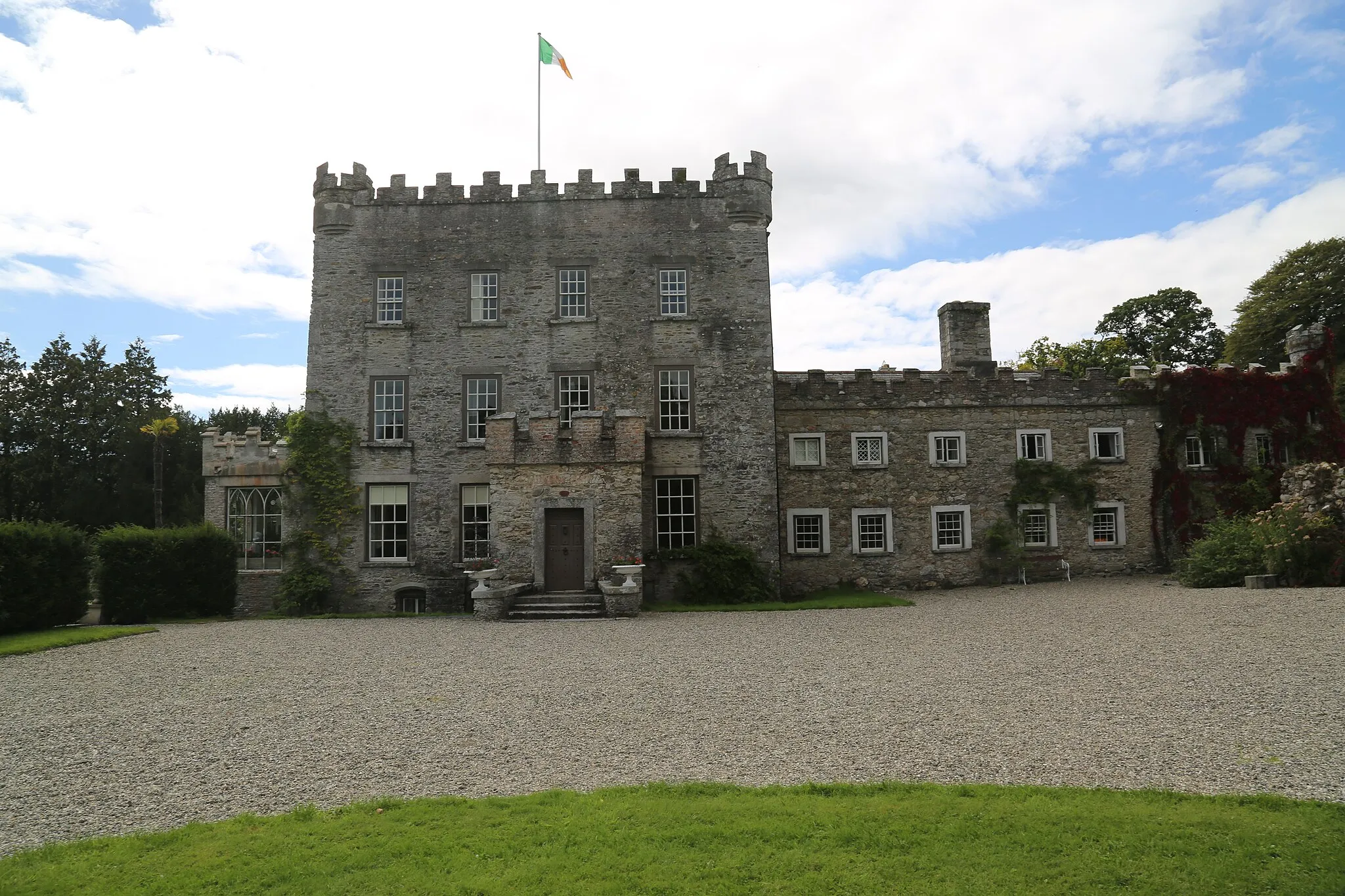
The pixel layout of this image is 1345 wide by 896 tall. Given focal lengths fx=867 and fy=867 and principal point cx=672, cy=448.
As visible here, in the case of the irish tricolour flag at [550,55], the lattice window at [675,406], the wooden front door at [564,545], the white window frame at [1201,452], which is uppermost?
the irish tricolour flag at [550,55]

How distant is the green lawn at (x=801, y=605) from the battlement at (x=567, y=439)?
382 cm

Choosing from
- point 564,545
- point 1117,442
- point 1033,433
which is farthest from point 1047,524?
point 564,545

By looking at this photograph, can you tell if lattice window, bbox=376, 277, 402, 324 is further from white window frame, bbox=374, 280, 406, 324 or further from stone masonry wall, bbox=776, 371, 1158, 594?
stone masonry wall, bbox=776, 371, 1158, 594

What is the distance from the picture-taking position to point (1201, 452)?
25812 mm

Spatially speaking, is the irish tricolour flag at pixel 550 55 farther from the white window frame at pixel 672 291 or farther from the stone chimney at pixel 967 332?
the stone chimney at pixel 967 332

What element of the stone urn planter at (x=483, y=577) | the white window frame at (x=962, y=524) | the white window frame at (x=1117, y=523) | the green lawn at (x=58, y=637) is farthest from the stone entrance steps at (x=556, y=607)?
the white window frame at (x=1117, y=523)

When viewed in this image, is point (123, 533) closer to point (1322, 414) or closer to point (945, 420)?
point (945, 420)

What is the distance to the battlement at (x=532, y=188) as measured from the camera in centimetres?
2356

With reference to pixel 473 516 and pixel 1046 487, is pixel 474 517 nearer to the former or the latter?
pixel 473 516

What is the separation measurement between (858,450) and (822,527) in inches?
97.3

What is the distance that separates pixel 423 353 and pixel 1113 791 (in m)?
20.5

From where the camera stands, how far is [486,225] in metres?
23.7

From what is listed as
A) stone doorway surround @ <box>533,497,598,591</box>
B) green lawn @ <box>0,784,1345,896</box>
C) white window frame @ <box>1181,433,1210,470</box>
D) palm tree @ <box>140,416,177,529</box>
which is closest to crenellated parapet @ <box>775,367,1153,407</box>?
white window frame @ <box>1181,433,1210,470</box>

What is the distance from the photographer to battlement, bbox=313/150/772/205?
23.6 metres
